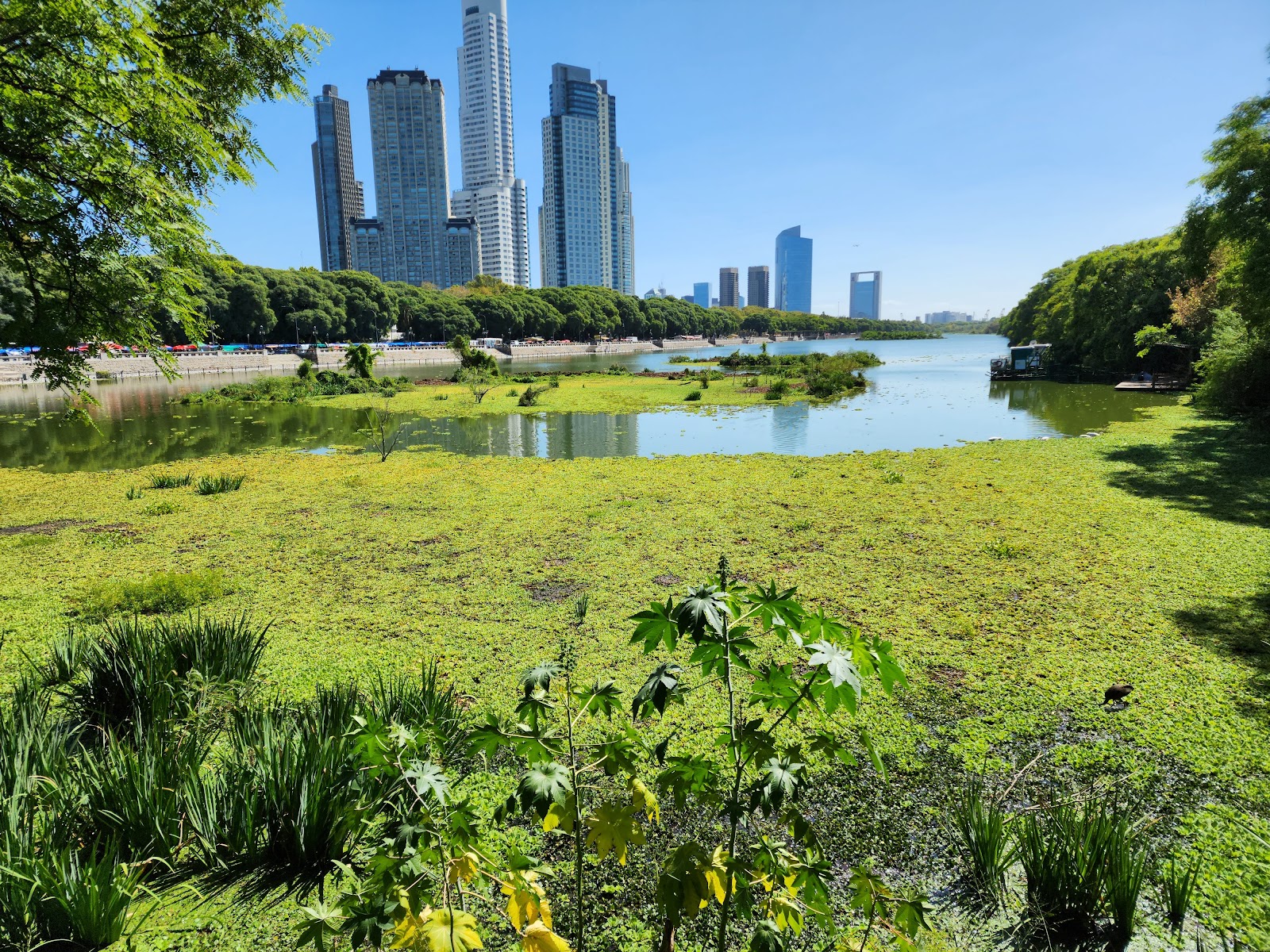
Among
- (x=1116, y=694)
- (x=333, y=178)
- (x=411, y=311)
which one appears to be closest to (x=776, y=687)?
(x=1116, y=694)

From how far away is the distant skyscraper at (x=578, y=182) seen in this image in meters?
131

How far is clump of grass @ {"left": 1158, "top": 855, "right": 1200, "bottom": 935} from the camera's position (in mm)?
2117

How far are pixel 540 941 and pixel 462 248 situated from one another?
143 m

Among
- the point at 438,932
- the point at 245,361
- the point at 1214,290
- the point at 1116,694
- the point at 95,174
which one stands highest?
the point at 1214,290

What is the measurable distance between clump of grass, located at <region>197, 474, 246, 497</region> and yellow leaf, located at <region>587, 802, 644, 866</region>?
9.27 meters

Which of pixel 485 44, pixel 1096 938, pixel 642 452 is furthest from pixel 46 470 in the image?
pixel 485 44

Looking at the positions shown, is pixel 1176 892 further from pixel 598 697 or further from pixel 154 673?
pixel 154 673

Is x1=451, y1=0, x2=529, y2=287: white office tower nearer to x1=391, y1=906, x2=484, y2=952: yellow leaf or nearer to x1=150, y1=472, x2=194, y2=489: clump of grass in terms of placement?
x1=150, y1=472, x2=194, y2=489: clump of grass

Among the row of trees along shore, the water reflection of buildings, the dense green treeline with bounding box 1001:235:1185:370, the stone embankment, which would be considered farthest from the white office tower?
the water reflection of buildings

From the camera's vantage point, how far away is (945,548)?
5984mm

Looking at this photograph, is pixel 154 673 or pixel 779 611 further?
pixel 154 673

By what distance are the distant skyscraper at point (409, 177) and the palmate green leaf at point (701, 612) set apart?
471ft

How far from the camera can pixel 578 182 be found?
134m

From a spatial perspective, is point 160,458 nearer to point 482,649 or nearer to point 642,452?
point 642,452
